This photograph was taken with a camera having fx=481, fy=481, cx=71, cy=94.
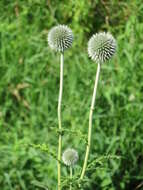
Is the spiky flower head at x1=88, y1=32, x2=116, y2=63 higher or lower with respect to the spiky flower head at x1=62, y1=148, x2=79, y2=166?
higher

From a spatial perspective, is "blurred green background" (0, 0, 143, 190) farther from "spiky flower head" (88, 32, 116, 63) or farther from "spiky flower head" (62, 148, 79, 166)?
"spiky flower head" (88, 32, 116, 63)

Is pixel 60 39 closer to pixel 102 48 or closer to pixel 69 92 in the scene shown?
pixel 102 48

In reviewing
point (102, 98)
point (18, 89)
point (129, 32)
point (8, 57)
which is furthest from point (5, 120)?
point (129, 32)

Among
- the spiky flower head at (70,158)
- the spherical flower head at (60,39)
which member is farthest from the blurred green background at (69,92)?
the spherical flower head at (60,39)

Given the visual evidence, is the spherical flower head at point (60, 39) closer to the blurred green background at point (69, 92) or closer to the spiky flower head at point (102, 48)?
the spiky flower head at point (102, 48)

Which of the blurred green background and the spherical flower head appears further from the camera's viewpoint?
the blurred green background

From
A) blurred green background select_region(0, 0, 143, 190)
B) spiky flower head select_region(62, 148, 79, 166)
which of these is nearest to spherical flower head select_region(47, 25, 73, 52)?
spiky flower head select_region(62, 148, 79, 166)
